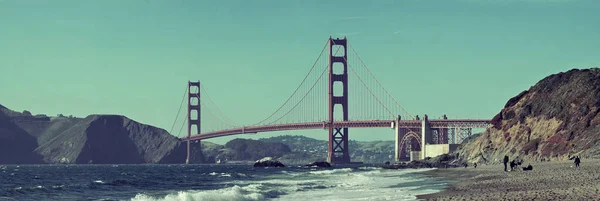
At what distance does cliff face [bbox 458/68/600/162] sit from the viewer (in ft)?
244

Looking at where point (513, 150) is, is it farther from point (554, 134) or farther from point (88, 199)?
point (88, 199)

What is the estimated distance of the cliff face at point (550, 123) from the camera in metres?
74.2

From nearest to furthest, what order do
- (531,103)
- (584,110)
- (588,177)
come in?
1. (588,177)
2. (584,110)
3. (531,103)

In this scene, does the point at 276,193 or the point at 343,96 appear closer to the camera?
the point at 276,193

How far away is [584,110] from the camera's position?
3095 inches

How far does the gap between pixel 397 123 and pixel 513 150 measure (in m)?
54.5

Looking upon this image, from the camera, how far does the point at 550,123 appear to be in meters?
82.8

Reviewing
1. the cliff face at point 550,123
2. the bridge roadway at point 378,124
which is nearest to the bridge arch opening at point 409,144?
the bridge roadway at point 378,124

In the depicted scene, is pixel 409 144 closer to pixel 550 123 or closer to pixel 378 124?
pixel 378 124

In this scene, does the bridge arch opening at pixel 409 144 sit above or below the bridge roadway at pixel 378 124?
below

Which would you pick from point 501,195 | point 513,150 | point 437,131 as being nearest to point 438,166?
point 513,150

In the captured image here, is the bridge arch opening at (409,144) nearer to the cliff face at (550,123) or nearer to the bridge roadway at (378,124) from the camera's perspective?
the bridge roadway at (378,124)

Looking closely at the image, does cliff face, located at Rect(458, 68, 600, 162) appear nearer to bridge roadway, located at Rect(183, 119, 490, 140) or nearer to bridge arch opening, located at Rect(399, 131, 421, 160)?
bridge roadway, located at Rect(183, 119, 490, 140)

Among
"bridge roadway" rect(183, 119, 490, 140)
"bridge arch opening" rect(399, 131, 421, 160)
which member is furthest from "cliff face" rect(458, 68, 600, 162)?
"bridge arch opening" rect(399, 131, 421, 160)
